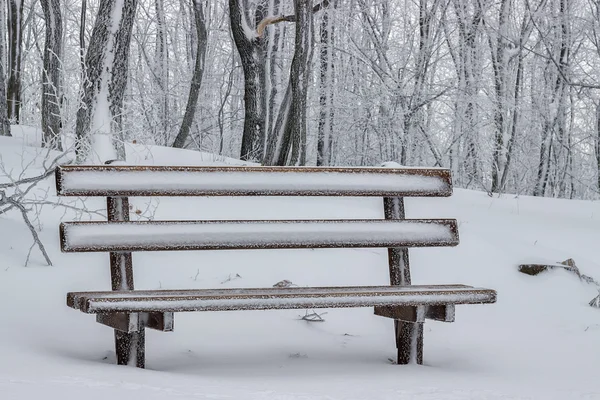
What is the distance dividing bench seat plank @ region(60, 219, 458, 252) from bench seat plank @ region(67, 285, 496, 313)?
24 centimetres

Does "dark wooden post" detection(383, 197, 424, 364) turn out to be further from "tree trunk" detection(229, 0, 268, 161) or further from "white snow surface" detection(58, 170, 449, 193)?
"tree trunk" detection(229, 0, 268, 161)

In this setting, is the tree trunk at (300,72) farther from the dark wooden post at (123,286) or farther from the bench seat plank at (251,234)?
the dark wooden post at (123,286)

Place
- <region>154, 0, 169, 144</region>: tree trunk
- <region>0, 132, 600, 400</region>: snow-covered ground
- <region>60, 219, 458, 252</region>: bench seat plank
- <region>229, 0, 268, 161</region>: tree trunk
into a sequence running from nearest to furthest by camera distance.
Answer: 1. <region>0, 132, 600, 400</region>: snow-covered ground
2. <region>60, 219, 458, 252</region>: bench seat plank
3. <region>229, 0, 268, 161</region>: tree trunk
4. <region>154, 0, 169, 144</region>: tree trunk

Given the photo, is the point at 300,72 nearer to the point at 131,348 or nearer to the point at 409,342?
the point at 409,342

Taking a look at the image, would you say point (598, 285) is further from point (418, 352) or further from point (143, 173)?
point (143, 173)

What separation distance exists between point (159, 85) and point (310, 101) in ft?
13.0

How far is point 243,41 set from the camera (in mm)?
12367

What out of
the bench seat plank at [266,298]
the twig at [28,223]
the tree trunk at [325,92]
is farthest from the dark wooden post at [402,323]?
the tree trunk at [325,92]

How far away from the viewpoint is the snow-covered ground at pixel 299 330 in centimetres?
298

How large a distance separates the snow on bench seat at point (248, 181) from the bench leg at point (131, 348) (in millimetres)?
602

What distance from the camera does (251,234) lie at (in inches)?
142

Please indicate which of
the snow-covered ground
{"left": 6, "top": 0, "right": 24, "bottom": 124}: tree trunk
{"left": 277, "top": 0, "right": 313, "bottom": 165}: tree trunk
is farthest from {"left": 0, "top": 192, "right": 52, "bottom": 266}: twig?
{"left": 6, "top": 0, "right": 24, "bottom": 124}: tree trunk

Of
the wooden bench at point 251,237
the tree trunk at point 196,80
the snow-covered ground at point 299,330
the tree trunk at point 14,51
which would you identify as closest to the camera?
the snow-covered ground at point 299,330

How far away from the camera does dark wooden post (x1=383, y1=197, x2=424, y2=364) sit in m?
3.89
